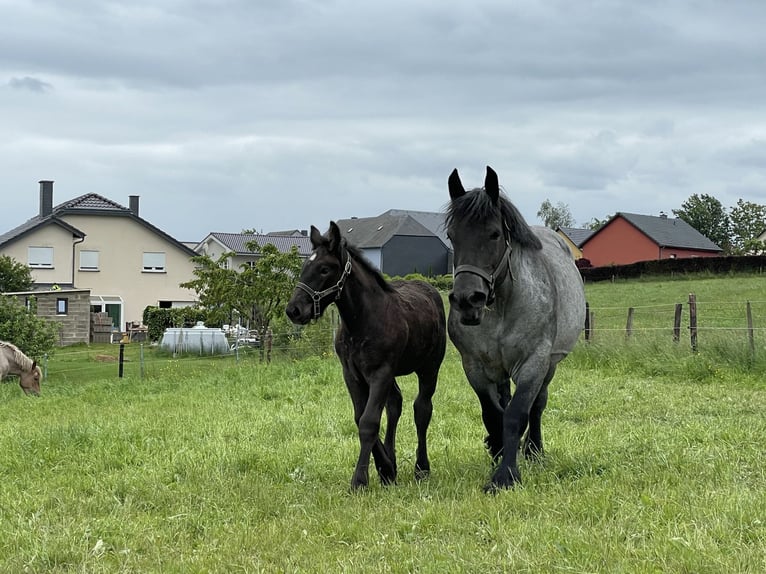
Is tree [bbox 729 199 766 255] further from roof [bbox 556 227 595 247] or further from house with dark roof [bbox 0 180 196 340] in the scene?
house with dark roof [bbox 0 180 196 340]

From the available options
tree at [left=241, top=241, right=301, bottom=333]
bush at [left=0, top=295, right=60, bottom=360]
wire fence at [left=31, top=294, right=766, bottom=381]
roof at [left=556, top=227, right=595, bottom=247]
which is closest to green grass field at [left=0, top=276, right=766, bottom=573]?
wire fence at [left=31, top=294, right=766, bottom=381]

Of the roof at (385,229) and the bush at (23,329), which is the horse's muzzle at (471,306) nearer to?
the bush at (23,329)

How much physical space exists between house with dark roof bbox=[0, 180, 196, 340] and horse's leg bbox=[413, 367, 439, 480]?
1714 inches

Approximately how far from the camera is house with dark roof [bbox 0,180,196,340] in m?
47.7

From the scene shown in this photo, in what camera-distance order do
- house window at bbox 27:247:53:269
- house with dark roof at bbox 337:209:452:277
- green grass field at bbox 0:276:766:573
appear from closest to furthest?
1. green grass field at bbox 0:276:766:573
2. house window at bbox 27:247:53:269
3. house with dark roof at bbox 337:209:452:277

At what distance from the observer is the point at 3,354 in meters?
19.4

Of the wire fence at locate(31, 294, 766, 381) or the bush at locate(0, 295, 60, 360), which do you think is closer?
the wire fence at locate(31, 294, 766, 381)

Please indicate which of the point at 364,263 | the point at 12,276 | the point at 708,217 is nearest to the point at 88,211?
the point at 12,276

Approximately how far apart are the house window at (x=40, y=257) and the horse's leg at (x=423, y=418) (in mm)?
44350

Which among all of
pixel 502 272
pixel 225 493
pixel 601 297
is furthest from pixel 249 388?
pixel 601 297

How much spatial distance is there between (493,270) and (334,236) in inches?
52.4

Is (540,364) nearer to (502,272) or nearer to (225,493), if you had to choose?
(502,272)

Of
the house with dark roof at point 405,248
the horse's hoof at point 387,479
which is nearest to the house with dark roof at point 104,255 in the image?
the house with dark roof at point 405,248

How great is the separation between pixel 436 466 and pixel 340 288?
1.82 meters
